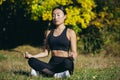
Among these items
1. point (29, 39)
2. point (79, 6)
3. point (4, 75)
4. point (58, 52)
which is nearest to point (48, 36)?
point (58, 52)

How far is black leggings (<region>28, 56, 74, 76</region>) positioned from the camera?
836cm

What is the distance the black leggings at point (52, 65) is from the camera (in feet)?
27.4

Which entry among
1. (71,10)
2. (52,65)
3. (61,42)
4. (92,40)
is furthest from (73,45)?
(92,40)

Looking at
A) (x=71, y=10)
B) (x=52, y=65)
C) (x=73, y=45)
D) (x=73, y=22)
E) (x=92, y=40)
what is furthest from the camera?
(x=92, y=40)

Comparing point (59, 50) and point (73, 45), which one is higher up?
point (73, 45)

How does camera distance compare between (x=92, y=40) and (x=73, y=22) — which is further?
(x=92, y=40)

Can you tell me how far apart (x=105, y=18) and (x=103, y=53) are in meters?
1.70

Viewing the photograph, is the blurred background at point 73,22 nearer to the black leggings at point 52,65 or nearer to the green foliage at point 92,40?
the green foliage at point 92,40

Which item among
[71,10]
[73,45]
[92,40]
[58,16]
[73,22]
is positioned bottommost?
[92,40]

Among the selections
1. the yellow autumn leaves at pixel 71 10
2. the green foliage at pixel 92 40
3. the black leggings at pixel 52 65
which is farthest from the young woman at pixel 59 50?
the green foliage at pixel 92 40

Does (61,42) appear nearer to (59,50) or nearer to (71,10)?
(59,50)

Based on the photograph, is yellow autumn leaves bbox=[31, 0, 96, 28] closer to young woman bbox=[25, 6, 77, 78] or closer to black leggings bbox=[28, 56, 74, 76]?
young woman bbox=[25, 6, 77, 78]

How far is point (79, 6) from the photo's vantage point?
1908 cm

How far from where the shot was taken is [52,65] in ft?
28.1
